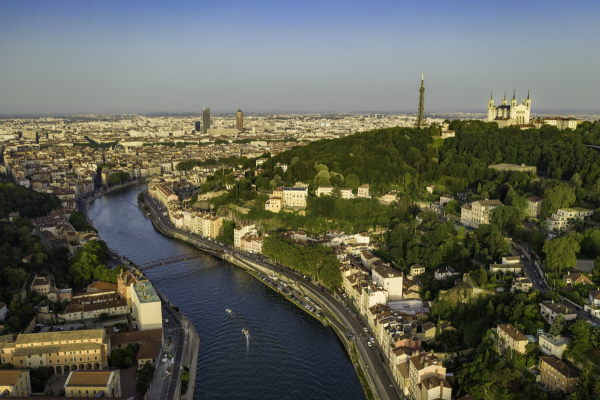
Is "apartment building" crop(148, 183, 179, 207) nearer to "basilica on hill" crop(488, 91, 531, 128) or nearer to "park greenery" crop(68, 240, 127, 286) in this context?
"park greenery" crop(68, 240, 127, 286)

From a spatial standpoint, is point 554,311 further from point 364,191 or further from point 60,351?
point 364,191

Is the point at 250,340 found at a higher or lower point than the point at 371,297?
lower

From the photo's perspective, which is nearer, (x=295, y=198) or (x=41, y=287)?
(x=41, y=287)

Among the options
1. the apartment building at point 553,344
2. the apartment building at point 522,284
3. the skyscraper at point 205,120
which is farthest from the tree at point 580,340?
the skyscraper at point 205,120

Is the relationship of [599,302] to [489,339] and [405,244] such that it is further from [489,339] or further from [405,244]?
[405,244]

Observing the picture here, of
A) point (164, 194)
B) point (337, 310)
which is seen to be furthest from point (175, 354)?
point (164, 194)
